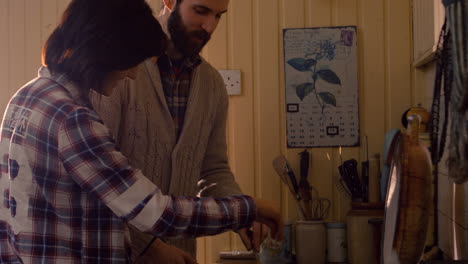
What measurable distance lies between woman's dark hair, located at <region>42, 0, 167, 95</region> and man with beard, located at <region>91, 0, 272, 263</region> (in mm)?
317

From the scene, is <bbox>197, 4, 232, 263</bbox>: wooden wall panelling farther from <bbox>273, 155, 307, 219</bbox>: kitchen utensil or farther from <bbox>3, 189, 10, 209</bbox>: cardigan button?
<bbox>3, 189, 10, 209</bbox>: cardigan button

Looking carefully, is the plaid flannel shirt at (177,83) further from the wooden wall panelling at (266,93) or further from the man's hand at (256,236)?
the wooden wall panelling at (266,93)

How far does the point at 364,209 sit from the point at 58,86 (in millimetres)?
1321

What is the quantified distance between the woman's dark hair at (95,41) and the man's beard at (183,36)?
441mm

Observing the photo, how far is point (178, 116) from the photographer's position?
148cm

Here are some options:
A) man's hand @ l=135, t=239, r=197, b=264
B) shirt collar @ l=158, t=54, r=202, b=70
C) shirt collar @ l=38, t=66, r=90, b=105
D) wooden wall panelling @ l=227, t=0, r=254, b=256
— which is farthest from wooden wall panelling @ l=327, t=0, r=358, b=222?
shirt collar @ l=38, t=66, r=90, b=105

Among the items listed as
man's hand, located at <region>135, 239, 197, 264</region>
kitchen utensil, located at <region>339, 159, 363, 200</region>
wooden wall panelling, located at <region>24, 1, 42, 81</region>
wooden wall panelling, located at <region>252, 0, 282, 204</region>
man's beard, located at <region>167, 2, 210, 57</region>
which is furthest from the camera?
wooden wall panelling, located at <region>24, 1, 42, 81</region>

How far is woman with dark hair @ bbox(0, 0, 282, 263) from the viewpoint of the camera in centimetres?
91

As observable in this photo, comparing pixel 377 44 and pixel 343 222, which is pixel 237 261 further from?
pixel 377 44

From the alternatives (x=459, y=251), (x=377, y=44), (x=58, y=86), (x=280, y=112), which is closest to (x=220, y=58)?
(x=280, y=112)

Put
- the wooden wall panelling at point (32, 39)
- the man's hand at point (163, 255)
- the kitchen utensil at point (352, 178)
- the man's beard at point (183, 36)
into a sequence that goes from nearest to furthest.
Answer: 1. the man's hand at point (163, 255)
2. the man's beard at point (183, 36)
3. the kitchen utensil at point (352, 178)
4. the wooden wall panelling at point (32, 39)

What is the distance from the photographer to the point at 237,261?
2.16m

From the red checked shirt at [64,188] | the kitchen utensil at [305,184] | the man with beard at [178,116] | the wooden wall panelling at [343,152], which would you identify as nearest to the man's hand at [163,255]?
the man with beard at [178,116]

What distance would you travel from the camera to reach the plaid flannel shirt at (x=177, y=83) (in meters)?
1.47
